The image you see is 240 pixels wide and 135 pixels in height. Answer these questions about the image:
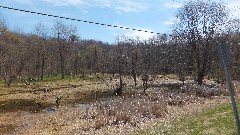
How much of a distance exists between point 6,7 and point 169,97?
19857 mm

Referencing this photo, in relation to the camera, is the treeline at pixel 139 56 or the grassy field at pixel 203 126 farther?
the treeline at pixel 139 56

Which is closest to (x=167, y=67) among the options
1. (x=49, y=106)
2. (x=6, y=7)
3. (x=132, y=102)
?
(x=49, y=106)

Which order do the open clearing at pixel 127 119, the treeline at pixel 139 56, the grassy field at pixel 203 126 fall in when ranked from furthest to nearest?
the treeline at pixel 139 56
the open clearing at pixel 127 119
the grassy field at pixel 203 126

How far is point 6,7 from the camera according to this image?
10.8m

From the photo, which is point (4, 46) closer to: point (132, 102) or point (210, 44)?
point (210, 44)

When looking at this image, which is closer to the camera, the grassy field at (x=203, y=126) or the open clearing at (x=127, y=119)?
the grassy field at (x=203, y=126)

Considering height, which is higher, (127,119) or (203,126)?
(203,126)

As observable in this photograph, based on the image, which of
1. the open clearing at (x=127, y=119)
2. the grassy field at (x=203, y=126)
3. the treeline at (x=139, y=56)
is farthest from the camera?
the treeline at (x=139, y=56)

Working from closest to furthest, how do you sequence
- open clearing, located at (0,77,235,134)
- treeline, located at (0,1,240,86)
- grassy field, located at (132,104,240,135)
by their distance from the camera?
grassy field, located at (132,104,240,135), open clearing, located at (0,77,235,134), treeline, located at (0,1,240,86)

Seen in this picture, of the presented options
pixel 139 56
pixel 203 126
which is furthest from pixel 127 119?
pixel 139 56

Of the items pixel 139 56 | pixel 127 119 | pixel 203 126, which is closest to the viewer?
pixel 203 126

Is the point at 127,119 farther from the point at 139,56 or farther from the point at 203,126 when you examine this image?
the point at 139,56

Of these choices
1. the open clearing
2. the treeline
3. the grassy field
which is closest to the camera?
the grassy field

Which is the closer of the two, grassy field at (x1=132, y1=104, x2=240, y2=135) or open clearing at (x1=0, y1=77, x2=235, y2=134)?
grassy field at (x1=132, y1=104, x2=240, y2=135)
